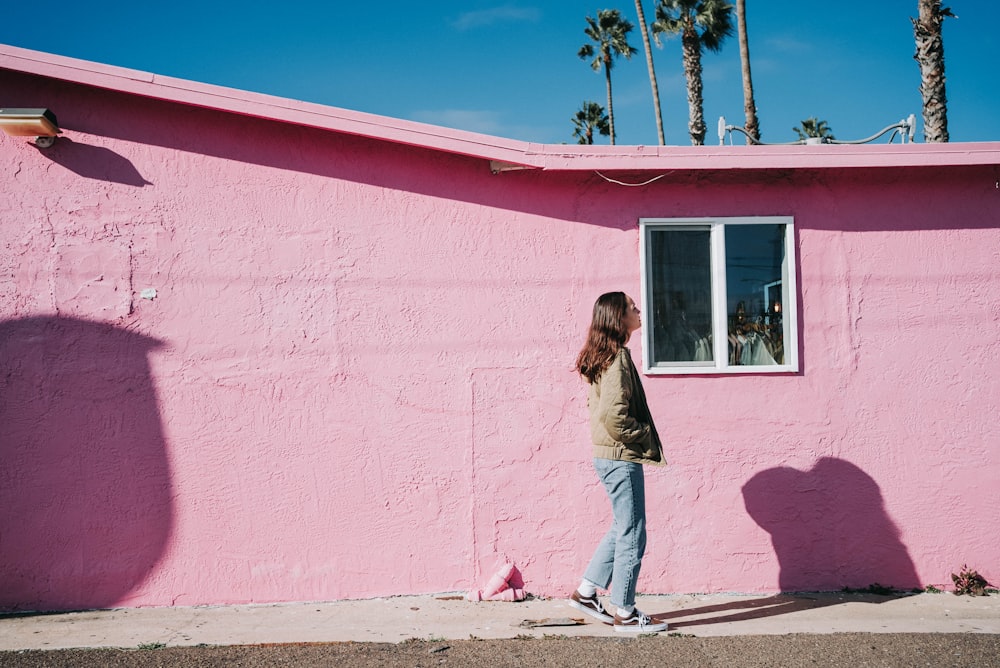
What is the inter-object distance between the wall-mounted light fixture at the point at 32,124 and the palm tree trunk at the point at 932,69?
10212 mm

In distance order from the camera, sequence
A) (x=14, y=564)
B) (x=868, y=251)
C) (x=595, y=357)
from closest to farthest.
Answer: (x=595, y=357) → (x=14, y=564) → (x=868, y=251)

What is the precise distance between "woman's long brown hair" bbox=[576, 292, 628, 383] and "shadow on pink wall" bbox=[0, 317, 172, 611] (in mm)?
2911

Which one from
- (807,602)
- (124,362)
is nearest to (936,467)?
(807,602)

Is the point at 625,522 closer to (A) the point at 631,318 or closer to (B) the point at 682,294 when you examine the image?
(A) the point at 631,318

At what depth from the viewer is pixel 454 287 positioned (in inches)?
218

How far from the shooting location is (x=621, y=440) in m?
4.58

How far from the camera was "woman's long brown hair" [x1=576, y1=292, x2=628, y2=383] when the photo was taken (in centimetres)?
468

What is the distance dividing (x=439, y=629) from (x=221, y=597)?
1.56 metres

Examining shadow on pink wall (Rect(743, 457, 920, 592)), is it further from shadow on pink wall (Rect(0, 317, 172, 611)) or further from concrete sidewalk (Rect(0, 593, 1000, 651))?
shadow on pink wall (Rect(0, 317, 172, 611))

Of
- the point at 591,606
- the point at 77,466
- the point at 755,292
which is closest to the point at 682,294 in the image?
the point at 755,292

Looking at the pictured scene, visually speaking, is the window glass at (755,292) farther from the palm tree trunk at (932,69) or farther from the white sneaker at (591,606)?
the palm tree trunk at (932,69)

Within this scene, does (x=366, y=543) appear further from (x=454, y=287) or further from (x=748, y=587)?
(x=748, y=587)

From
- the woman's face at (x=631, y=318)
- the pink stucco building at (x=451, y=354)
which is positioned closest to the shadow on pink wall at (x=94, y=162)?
the pink stucco building at (x=451, y=354)

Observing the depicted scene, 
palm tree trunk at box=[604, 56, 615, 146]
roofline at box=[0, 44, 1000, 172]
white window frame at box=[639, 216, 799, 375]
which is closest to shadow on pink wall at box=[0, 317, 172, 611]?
roofline at box=[0, 44, 1000, 172]
